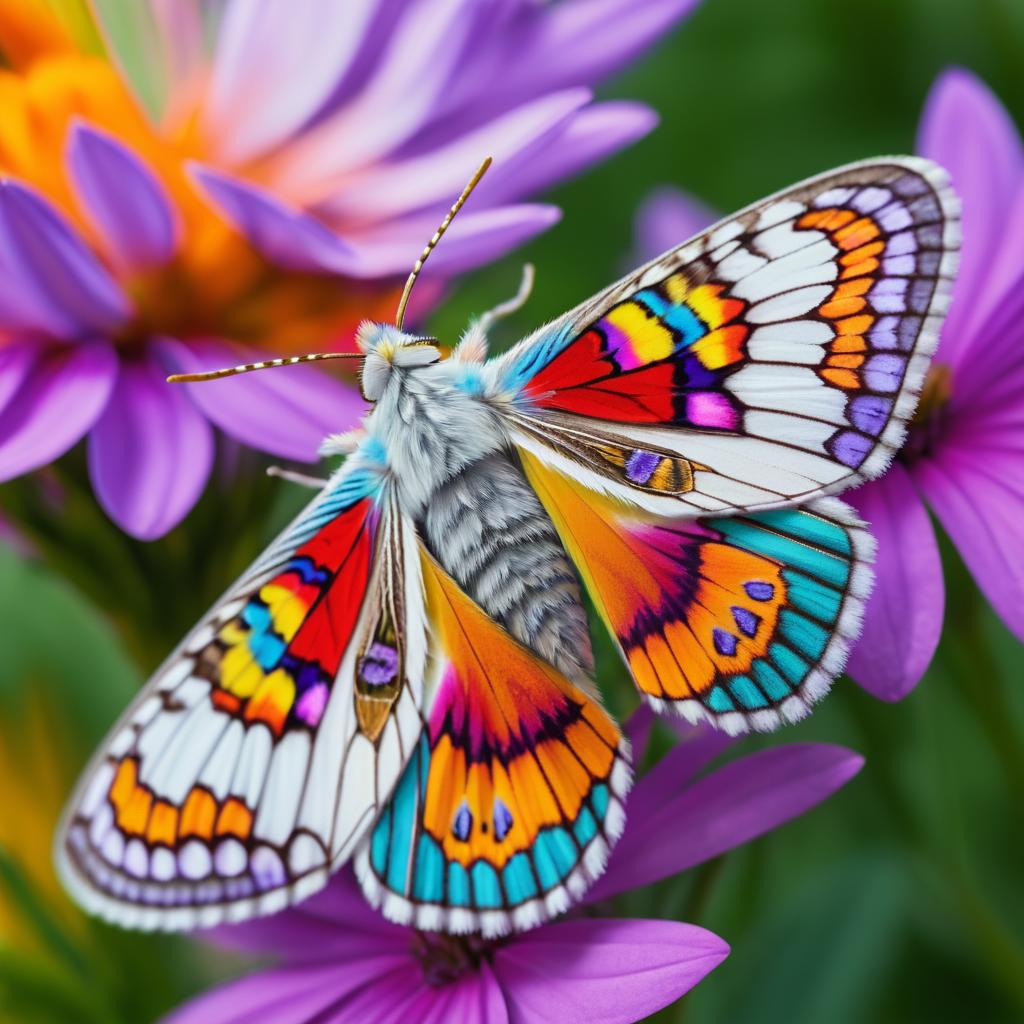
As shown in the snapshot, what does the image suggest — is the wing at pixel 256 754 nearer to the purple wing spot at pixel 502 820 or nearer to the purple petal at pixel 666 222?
the purple wing spot at pixel 502 820

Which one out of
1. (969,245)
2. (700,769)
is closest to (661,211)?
(969,245)

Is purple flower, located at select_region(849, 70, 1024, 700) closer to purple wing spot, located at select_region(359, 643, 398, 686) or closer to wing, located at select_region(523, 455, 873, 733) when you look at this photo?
wing, located at select_region(523, 455, 873, 733)

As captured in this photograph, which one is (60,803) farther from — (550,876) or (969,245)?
(969,245)

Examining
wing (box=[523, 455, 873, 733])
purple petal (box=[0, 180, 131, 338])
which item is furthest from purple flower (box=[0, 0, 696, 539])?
wing (box=[523, 455, 873, 733])

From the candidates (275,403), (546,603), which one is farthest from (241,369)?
(546,603)

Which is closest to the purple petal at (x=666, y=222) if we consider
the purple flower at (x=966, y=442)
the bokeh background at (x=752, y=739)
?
the bokeh background at (x=752, y=739)
